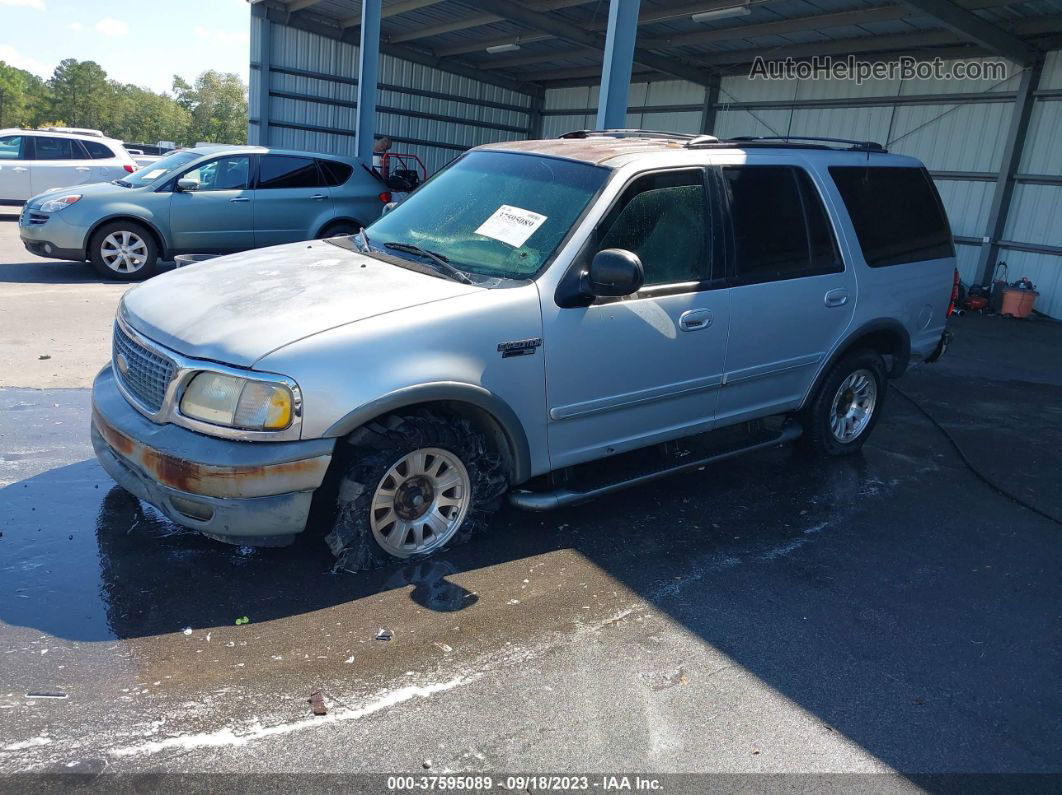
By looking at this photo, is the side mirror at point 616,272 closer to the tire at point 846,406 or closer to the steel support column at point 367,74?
the tire at point 846,406

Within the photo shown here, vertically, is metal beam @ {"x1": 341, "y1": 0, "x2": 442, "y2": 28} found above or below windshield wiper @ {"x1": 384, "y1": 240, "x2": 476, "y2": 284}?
above

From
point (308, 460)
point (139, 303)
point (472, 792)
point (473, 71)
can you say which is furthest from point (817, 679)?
point (473, 71)

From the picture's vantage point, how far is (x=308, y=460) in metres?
3.36

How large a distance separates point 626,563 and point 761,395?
5.09ft

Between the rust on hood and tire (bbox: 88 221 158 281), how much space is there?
8200 millimetres

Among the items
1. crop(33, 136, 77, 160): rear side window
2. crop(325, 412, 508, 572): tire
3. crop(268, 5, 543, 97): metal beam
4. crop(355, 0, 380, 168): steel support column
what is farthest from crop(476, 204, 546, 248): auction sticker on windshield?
crop(268, 5, 543, 97): metal beam

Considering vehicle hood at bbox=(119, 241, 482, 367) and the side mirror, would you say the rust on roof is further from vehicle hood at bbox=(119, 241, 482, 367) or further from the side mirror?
vehicle hood at bbox=(119, 241, 482, 367)

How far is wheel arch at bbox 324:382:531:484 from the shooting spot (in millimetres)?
3434

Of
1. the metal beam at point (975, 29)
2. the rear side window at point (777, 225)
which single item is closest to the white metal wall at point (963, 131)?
the metal beam at point (975, 29)

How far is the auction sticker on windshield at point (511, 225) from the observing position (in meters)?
4.16

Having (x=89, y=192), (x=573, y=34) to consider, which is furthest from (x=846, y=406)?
(x=573, y=34)

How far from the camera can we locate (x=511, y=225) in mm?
4238

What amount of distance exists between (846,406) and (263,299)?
4067mm

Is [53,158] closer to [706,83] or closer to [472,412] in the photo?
[706,83]
